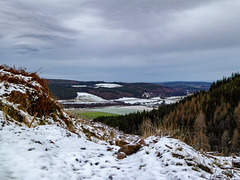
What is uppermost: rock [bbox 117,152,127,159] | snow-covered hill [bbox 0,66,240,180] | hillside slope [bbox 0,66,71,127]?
hillside slope [bbox 0,66,71,127]

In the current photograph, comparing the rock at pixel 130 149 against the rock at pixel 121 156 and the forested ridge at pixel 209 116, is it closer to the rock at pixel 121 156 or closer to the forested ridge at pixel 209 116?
the rock at pixel 121 156

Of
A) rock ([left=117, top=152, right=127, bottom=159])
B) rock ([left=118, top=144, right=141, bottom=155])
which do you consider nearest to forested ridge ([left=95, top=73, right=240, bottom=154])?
rock ([left=118, top=144, right=141, bottom=155])

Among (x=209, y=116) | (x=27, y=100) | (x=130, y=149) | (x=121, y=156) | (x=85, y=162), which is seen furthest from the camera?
(x=209, y=116)

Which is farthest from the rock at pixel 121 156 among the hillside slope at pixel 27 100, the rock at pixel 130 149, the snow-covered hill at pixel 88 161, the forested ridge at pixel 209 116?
the forested ridge at pixel 209 116

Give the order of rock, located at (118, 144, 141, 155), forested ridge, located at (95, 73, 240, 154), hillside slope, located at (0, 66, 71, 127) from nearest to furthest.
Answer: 1. rock, located at (118, 144, 141, 155)
2. hillside slope, located at (0, 66, 71, 127)
3. forested ridge, located at (95, 73, 240, 154)

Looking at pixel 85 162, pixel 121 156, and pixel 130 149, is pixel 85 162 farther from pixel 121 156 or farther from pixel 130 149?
pixel 130 149

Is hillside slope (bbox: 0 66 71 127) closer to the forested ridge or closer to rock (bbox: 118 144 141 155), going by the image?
rock (bbox: 118 144 141 155)

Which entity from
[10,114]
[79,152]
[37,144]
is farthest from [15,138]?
[10,114]

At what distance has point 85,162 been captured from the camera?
536 cm

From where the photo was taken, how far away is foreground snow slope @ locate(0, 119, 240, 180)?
4.20 meters

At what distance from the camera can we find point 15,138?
215 inches

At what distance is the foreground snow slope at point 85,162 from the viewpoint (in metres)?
4.20

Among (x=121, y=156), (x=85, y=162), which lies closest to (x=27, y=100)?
(x=85, y=162)

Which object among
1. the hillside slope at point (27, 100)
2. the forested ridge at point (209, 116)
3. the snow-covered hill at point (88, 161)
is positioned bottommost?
the forested ridge at point (209, 116)
